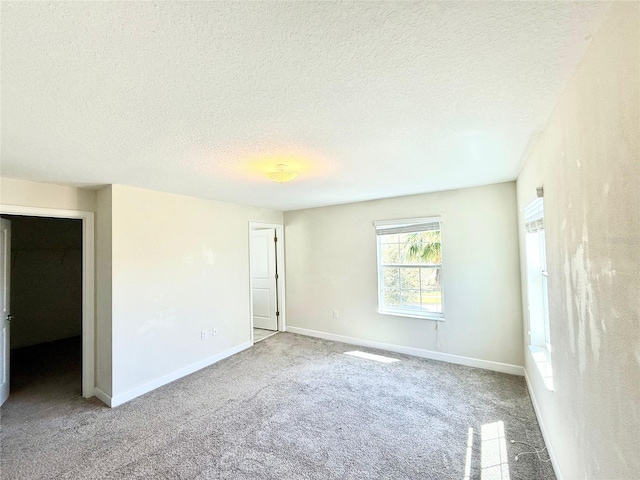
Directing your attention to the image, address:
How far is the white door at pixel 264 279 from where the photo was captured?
17.2 feet

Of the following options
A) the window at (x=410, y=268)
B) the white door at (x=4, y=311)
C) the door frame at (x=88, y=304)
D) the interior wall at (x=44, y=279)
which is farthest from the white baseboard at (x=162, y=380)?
the interior wall at (x=44, y=279)

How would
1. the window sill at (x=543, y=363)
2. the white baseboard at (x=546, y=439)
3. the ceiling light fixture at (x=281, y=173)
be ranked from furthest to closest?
the ceiling light fixture at (x=281, y=173), the window sill at (x=543, y=363), the white baseboard at (x=546, y=439)

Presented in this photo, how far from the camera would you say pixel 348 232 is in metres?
4.47

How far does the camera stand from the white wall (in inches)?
130

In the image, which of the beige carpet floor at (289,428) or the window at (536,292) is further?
the window at (536,292)

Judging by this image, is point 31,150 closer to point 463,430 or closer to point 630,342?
point 630,342

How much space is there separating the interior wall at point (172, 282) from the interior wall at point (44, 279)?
266 cm

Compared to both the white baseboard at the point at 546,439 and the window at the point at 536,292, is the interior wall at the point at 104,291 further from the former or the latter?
the window at the point at 536,292

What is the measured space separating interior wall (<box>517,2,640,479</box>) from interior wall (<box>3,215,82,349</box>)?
20.7 ft

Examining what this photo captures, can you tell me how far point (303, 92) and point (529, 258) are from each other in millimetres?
2618

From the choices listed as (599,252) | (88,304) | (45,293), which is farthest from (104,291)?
(599,252)

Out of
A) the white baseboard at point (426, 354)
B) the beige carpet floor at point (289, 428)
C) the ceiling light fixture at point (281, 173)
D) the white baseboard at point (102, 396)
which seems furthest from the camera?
the white baseboard at point (426, 354)

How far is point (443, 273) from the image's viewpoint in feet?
12.0

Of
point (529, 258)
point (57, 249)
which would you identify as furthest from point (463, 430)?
point (57, 249)
